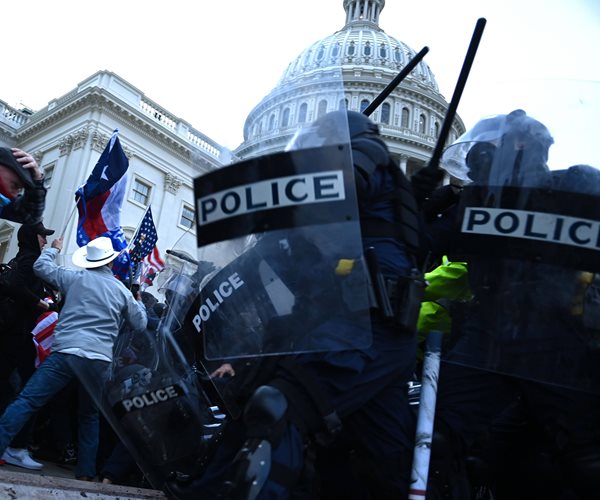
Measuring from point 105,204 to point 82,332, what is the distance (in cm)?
255

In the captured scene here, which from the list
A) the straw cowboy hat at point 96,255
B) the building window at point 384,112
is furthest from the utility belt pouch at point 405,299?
the building window at point 384,112

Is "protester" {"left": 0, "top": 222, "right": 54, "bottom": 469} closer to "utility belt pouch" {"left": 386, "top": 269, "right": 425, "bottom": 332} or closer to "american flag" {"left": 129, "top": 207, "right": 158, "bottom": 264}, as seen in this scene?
"american flag" {"left": 129, "top": 207, "right": 158, "bottom": 264}

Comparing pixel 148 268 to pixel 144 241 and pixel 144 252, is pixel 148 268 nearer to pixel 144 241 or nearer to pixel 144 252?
pixel 144 252

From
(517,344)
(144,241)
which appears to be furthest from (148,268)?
(517,344)

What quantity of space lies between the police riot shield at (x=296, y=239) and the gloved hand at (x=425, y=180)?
1.95ft

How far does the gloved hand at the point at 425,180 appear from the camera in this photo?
248cm

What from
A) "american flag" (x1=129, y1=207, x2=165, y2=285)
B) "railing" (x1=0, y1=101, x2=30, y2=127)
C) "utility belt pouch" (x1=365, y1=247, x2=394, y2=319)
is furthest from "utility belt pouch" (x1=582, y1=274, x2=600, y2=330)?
"railing" (x1=0, y1=101, x2=30, y2=127)

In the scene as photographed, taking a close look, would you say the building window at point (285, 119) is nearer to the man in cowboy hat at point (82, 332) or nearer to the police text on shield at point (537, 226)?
the police text on shield at point (537, 226)

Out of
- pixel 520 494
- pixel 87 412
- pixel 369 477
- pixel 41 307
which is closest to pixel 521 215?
pixel 369 477

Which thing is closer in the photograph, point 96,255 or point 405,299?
point 405,299

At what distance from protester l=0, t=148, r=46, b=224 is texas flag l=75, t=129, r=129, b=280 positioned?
2.39 metres

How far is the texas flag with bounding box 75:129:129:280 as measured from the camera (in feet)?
18.4


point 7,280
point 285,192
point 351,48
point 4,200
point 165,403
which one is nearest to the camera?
point 285,192

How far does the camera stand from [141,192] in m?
26.7
